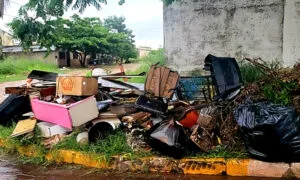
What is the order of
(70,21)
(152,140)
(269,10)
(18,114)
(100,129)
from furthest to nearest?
(70,21)
(269,10)
(18,114)
(100,129)
(152,140)

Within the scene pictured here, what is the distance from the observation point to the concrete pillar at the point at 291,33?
7348 mm

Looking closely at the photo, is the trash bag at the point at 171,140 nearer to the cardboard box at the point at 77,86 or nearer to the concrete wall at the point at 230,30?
the cardboard box at the point at 77,86

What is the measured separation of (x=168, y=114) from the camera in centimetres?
474

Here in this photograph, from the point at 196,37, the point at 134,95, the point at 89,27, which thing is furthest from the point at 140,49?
the point at 134,95

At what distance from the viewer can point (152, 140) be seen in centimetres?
401

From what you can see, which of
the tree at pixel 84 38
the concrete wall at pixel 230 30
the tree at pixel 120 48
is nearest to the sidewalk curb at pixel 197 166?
the concrete wall at pixel 230 30

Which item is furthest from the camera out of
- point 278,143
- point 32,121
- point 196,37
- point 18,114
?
point 196,37

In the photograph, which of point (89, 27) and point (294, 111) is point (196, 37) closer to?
point (294, 111)

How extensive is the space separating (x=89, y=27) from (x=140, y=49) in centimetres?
1353

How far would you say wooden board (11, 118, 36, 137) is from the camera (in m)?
4.84

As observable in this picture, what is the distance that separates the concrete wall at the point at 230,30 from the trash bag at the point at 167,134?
15.2 feet

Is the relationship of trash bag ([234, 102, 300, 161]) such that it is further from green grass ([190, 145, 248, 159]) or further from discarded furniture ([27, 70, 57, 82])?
discarded furniture ([27, 70, 57, 82])

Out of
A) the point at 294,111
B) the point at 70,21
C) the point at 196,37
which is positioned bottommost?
the point at 294,111

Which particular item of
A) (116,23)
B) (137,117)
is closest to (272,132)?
(137,117)
